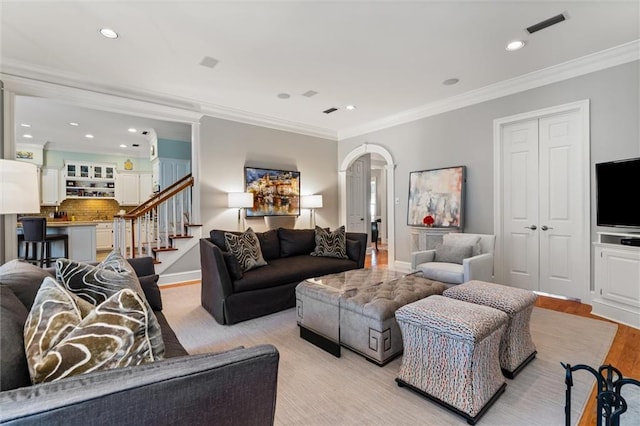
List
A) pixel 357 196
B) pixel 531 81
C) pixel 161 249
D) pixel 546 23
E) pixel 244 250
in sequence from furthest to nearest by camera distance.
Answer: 1. pixel 357 196
2. pixel 161 249
3. pixel 531 81
4. pixel 244 250
5. pixel 546 23

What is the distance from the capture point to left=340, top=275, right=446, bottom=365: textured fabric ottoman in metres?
2.20

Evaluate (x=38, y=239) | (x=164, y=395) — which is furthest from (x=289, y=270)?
(x=38, y=239)

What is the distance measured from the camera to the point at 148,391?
2.20ft

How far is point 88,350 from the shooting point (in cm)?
82

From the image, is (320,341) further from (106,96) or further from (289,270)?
(106,96)

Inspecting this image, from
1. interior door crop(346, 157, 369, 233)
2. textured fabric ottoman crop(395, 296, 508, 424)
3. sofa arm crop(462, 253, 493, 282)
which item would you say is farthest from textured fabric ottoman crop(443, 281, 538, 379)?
interior door crop(346, 157, 369, 233)

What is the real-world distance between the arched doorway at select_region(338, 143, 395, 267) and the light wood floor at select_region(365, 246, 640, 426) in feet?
8.06

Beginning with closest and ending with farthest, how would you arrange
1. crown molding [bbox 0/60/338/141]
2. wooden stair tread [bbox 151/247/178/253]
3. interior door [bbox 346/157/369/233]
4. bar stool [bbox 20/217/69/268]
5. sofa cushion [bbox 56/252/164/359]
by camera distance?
sofa cushion [bbox 56/252/164/359] < crown molding [bbox 0/60/338/141] < wooden stair tread [bbox 151/247/178/253] < bar stool [bbox 20/217/69/268] < interior door [bbox 346/157/369/233]

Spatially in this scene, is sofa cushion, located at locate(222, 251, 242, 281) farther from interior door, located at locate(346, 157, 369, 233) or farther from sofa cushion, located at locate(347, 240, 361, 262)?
interior door, located at locate(346, 157, 369, 233)

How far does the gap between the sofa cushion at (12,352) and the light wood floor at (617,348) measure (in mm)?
2464

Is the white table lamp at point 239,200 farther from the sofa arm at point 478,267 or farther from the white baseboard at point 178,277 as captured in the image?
the sofa arm at point 478,267

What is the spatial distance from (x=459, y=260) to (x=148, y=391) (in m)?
3.70

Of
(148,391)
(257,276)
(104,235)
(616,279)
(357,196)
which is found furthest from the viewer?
(104,235)

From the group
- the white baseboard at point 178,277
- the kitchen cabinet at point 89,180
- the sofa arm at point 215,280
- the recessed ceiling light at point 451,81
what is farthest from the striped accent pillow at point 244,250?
the kitchen cabinet at point 89,180
